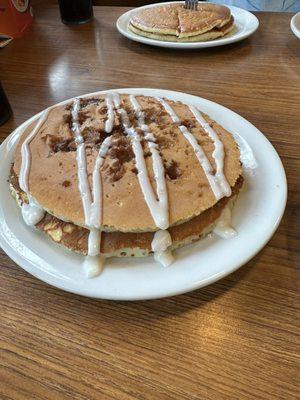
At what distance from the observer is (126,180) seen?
665mm

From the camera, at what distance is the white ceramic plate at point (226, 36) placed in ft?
4.54

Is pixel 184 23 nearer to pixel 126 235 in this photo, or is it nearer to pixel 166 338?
pixel 126 235

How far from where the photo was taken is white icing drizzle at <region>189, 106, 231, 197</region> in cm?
66

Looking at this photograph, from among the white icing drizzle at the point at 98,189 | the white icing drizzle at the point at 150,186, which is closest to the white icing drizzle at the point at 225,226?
the white icing drizzle at the point at 150,186

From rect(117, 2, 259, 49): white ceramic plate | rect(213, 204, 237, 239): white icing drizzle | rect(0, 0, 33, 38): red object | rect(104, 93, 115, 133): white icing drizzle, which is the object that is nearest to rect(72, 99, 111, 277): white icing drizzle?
rect(104, 93, 115, 133): white icing drizzle

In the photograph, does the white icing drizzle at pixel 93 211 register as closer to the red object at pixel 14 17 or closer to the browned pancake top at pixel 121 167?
the browned pancake top at pixel 121 167

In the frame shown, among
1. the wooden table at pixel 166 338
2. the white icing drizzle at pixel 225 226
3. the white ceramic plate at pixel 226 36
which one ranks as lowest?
the wooden table at pixel 166 338

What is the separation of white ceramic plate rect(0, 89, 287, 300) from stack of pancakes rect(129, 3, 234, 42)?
2.84 ft

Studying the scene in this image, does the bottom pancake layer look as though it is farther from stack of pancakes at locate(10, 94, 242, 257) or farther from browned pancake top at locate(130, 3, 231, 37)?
browned pancake top at locate(130, 3, 231, 37)

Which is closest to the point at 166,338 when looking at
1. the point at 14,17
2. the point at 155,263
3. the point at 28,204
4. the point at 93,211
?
the point at 155,263

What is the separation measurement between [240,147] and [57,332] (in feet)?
→ 1.79

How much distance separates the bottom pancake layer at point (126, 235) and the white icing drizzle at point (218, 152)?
0.03 m

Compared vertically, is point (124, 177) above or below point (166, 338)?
above

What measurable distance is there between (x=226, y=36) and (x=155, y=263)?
1169mm
